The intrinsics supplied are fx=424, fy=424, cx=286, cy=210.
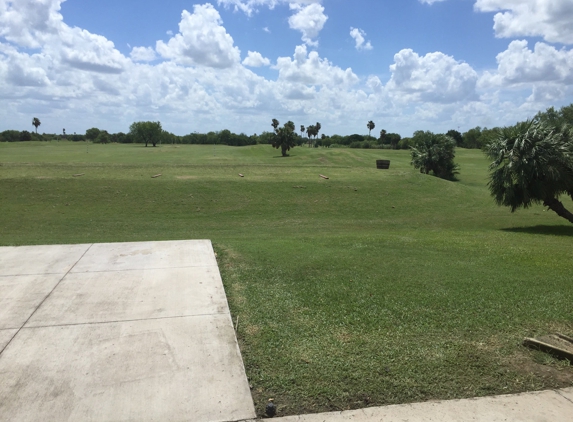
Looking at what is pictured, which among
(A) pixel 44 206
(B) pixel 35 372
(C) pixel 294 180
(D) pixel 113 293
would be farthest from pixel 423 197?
(B) pixel 35 372

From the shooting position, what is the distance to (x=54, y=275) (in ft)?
22.2

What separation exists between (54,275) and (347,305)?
15.3 ft

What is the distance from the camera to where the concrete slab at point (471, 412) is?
10.8ft

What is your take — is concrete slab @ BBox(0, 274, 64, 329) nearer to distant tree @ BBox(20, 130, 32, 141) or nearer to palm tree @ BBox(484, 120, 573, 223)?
palm tree @ BBox(484, 120, 573, 223)

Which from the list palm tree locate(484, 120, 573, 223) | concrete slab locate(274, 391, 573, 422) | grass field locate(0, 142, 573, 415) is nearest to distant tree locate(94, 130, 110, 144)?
grass field locate(0, 142, 573, 415)

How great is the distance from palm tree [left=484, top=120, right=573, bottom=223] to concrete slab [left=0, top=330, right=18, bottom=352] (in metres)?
16.2

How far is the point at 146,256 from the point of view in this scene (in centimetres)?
798

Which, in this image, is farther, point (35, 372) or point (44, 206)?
point (44, 206)

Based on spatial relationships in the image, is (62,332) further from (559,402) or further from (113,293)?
(559,402)

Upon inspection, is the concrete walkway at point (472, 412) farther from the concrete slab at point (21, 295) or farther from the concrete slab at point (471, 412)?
the concrete slab at point (21, 295)

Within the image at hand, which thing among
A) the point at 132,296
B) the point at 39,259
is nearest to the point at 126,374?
the point at 132,296

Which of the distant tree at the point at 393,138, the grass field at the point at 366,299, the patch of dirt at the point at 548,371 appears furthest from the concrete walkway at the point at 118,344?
the distant tree at the point at 393,138

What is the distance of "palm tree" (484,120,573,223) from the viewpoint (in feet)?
49.8

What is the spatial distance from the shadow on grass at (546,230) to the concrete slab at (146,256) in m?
12.1
